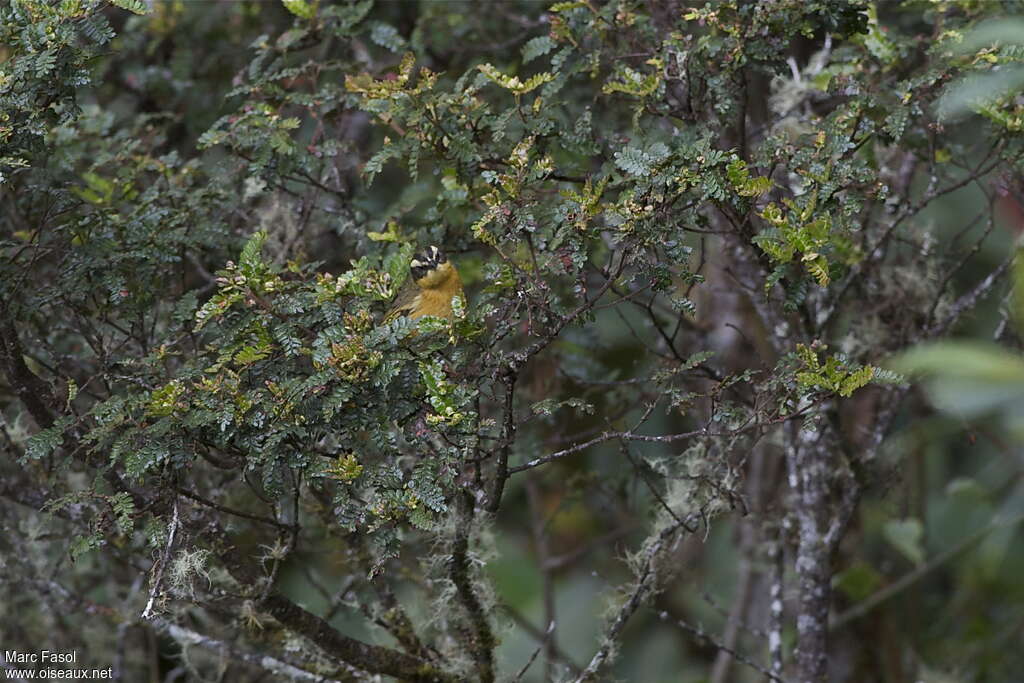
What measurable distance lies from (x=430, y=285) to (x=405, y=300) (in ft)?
0.51

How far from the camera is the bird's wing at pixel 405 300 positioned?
2.31 m

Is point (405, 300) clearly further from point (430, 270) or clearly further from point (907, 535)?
point (907, 535)

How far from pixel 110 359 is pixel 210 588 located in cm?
56

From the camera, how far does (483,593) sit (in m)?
2.53

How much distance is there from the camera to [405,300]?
8.30 feet

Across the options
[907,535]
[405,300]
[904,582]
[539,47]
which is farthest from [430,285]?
[904,582]

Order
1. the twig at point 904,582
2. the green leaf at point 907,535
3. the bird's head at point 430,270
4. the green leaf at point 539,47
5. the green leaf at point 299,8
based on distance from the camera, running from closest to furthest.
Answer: the green leaf at point 539,47 < the green leaf at point 299,8 < the bird's head at point 430,270 < the green leaf at point 907,535 < the twig at point 904,582

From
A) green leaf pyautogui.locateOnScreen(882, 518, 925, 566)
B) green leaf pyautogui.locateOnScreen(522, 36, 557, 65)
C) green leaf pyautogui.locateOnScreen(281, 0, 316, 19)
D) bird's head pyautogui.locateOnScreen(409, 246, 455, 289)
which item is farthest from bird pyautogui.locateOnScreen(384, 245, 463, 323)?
green leaf pyautogui.locateOnScreen(882, 518, 925, 566)

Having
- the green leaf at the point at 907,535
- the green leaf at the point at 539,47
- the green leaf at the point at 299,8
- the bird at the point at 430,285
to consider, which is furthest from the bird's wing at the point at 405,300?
the green leaf at the point at 907,535

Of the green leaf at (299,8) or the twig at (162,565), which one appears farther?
the green leaf at (299,8)

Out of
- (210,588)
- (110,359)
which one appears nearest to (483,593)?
(210,588)

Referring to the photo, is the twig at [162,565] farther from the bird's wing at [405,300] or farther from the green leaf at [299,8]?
the green leaf at [299,8]

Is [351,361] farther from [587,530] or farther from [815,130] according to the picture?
[587,530]

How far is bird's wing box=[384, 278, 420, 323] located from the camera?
90.9 inches
